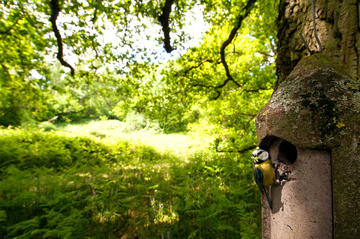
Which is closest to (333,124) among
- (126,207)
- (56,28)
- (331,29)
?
(331,29)

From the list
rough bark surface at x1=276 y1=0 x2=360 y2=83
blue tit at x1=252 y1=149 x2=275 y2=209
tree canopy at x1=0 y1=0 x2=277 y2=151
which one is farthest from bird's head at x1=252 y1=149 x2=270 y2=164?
tree canopy at x1=0 y1=0 x2=277 y2=151

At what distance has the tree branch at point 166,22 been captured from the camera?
4.30 m

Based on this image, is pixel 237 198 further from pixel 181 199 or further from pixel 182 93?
Answer: pixel 182 93

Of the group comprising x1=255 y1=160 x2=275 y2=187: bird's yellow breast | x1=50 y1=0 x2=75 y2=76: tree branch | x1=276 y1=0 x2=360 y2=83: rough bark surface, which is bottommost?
x1=255 y1=160 x2=275 y2=187: bird's yellow breast

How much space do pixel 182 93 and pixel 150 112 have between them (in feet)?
4.46

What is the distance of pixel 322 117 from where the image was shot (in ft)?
3.08

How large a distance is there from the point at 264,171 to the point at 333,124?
1.56 feet

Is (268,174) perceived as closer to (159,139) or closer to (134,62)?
(134,62)

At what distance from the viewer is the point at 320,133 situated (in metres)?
0.94

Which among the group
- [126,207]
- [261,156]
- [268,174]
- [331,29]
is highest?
[331,29]

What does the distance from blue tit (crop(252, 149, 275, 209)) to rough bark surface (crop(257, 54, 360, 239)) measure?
0.17 m

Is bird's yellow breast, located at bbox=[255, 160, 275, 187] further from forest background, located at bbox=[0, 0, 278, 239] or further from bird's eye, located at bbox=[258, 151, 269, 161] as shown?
forest background, located at bbox=[0, 0, 278, 239]

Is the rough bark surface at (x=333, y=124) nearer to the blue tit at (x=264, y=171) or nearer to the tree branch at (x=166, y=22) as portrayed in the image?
the blue tit at (x=264, y=171)

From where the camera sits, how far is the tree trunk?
90 centimetres
